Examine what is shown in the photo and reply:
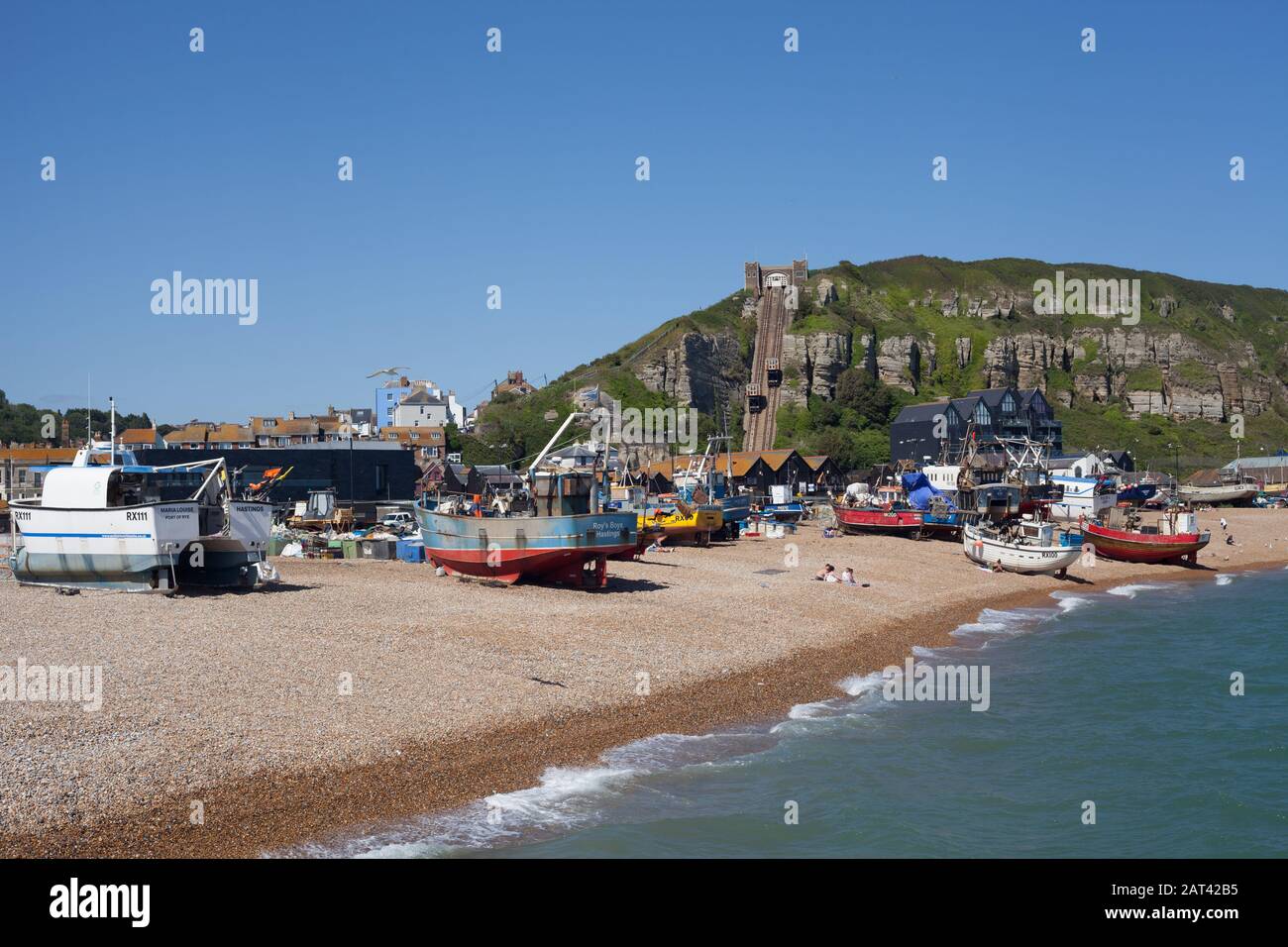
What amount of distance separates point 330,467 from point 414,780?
67.6m

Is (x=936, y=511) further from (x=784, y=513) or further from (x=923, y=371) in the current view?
(x=923, y=371)

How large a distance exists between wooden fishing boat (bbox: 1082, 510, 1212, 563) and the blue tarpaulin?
354 inches

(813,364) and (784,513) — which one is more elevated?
(813,364)

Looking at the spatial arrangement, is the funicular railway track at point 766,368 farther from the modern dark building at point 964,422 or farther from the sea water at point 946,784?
the sea water at point 946,784

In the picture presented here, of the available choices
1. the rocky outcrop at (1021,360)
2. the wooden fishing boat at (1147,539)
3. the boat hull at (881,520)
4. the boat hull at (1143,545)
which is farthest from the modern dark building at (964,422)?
the boat hull at (1143,545)

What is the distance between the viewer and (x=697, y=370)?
139 metres

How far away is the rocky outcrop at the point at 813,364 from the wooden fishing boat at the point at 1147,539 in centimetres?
7968

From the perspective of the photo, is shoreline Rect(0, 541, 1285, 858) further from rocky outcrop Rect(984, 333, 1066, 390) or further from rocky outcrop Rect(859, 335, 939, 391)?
rocky outcrop Rect(984, 333, 1066, 390)

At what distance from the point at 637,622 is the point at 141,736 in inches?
596

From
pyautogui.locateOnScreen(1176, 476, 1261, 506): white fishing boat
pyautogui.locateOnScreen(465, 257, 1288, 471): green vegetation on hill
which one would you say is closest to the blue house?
pyautogui.locateOnScreen(465, 257, 1288, 471): green vegetation on hill

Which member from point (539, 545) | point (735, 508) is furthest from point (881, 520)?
point (539, 545)
